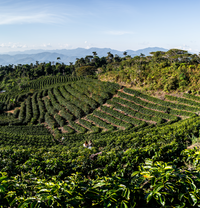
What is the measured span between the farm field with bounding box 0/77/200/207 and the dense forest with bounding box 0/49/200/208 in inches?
0.7

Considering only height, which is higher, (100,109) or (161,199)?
(161,199)

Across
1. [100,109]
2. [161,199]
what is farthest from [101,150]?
[100,109]

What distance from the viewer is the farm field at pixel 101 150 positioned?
2566 millimetres

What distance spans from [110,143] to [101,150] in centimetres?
321

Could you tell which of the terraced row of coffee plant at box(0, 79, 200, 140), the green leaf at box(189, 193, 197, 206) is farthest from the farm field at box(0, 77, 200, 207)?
the terraced row of coffee plant at box(0, 79, 200, 140)

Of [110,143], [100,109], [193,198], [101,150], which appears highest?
[193,198]

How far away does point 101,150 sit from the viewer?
508 inches

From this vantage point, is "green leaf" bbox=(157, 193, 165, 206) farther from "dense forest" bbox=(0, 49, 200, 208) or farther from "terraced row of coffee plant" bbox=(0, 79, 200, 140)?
"terraced row of coffee plant" bbox=(0, 79, 200, 140)

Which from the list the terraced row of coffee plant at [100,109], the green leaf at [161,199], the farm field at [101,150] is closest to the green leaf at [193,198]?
the farm field at [101,150]

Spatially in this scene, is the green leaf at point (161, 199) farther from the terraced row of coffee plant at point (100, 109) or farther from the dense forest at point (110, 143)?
the terraced row of coffee plant at point (100, 109)

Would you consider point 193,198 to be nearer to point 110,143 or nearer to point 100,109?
point 110,143

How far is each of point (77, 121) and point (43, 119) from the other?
1132 centimetres

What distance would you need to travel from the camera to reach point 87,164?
7477 millimetres

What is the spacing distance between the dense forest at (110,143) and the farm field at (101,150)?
19mm
